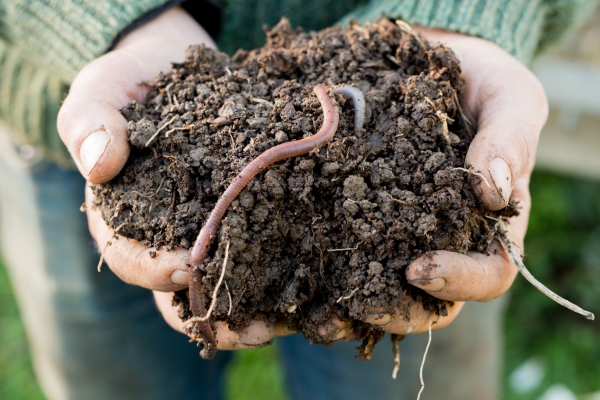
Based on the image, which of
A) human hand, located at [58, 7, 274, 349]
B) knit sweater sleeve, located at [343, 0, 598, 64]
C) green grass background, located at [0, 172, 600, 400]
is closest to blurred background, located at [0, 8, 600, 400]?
green grass background, located at [0, 172, 600, 400]

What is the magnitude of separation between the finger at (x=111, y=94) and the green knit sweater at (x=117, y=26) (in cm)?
18

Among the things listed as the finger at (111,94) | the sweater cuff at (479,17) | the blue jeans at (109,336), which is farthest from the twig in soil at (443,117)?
the blue jeans at (109,336)

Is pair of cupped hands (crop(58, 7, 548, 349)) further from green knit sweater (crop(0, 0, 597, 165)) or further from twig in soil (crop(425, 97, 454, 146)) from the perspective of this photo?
green knit sweater (crop(0, 0, 597, 165))

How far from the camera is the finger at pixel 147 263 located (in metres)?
2.05

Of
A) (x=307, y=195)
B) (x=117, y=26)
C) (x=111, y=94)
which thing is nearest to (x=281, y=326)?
(x=307, y=195)

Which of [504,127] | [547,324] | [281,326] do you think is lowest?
[547,324]

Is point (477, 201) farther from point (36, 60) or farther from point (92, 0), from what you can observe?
point (36, 60)

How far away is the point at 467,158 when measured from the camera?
220 cm

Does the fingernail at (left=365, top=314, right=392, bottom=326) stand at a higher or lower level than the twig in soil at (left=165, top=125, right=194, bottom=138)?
lower

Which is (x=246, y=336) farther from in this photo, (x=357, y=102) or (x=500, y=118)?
(x=500, y=118)

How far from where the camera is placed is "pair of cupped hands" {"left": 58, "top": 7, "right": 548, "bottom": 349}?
2084 millimetres

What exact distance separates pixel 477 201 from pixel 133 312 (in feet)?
8.63

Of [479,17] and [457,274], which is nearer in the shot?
[457,274]

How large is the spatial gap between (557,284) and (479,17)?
3.95 m
